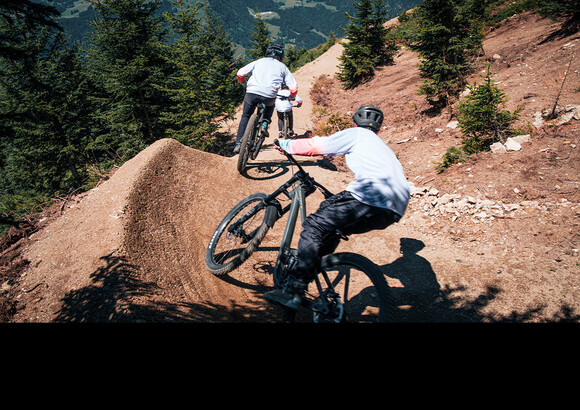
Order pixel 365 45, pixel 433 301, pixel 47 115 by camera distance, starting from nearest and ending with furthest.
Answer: pixel 433 301
pixel 47 115
pixel 365 45

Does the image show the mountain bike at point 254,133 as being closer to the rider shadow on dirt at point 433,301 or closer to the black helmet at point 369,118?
the black helmet at point 369,118

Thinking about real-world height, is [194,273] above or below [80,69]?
below

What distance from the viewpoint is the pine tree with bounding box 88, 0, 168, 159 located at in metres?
16.1

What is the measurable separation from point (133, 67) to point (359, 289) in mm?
18072

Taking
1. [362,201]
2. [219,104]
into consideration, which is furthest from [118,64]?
[362,201]

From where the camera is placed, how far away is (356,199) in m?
2.99

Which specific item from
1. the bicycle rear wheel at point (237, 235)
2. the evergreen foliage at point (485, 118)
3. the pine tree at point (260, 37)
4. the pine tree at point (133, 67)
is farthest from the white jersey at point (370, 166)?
the pine tree at point (260, 37)

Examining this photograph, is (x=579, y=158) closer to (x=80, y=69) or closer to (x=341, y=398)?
(x=341, y=398)

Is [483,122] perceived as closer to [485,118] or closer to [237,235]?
[485,118]

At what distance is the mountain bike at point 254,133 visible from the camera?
21.1ft

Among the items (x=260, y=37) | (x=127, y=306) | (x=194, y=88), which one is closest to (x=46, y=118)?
(x=194, y=88)

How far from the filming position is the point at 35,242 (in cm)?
468

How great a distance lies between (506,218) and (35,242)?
8.85 meters

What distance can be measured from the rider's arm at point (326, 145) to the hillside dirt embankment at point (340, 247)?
7.73 ft
